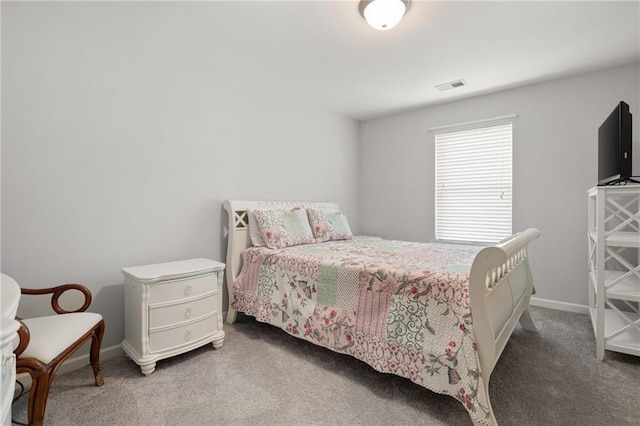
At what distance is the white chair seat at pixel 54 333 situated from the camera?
1315 mm

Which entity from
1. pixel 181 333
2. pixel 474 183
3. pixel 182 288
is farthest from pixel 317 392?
pixel 474 183

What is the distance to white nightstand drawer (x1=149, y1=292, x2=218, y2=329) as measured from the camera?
1.88m

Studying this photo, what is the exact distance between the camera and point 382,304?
1.74 meters

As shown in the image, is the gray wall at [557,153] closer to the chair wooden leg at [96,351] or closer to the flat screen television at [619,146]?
the flat screen television at [619,146]

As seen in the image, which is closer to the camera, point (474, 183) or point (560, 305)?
point (560, 305)

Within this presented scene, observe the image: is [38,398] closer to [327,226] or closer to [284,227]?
[284,227]

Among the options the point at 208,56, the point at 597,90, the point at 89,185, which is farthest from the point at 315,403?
the point at 597,90

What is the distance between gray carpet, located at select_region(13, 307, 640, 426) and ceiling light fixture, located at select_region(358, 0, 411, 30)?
2.29 m

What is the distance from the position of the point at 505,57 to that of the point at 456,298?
7.61 ft

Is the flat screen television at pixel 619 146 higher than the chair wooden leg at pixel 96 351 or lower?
higher

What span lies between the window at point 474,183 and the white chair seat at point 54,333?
366 cm

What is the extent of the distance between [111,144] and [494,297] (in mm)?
2690

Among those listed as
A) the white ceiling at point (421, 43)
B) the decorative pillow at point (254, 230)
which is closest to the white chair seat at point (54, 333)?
the decorative pillow at point (254, 230)

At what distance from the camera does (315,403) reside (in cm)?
161
